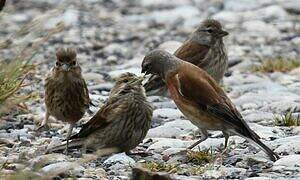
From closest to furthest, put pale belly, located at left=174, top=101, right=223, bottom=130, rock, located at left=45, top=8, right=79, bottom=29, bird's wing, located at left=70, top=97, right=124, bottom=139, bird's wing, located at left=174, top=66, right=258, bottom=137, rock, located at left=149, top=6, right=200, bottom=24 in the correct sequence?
bird's wing, located at left=174, top=66, right=258, bottom=137 < pale belly, located at left=174, top=101, right=223, bottom=130 < bird's wing, located at left=70, top=97, right=124, bottom=139 < rock, located at left=45, top=8, right=79, bottom=29 < rock, located at left=149, top=6, right=200, bottom=24

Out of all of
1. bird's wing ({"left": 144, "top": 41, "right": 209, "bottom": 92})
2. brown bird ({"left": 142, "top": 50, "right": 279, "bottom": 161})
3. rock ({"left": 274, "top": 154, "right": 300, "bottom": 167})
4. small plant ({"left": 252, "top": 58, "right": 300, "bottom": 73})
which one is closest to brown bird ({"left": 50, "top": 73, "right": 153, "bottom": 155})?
brown bird ({"left": 142, "top": 50, "right": 279, "bottom": 161})

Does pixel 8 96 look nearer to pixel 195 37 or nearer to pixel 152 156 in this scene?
pixel 152 156

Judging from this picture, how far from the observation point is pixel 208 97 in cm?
852

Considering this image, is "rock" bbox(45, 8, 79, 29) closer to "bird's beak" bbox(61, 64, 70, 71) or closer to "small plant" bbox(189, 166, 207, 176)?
"bird's beak" bbox(61, 64, 70, 71)

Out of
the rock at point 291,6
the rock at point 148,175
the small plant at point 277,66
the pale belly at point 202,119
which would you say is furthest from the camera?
the rock at point 291,6

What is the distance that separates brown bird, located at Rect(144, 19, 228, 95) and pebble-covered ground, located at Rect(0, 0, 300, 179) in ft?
0.95

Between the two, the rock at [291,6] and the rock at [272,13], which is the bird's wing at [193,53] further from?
the rock at [291,6]

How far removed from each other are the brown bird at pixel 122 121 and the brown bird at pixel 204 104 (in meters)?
0.32

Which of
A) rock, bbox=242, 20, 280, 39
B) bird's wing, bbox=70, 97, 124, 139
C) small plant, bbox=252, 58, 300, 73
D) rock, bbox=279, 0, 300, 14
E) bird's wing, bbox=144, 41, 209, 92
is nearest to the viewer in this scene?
bird's wing, bbox=70, 97, 124, 139

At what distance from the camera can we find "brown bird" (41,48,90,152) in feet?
29.9

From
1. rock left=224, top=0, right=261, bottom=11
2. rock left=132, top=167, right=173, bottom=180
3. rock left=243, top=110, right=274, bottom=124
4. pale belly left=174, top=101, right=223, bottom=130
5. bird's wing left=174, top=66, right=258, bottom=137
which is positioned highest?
rock left=132, top=167, right=173, bottom=180

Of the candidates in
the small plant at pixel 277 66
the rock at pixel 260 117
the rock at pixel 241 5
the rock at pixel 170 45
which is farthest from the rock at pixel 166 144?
the rock at pixel 241 5

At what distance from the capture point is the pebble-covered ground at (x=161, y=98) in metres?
7.84

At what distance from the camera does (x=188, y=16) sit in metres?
17.8
